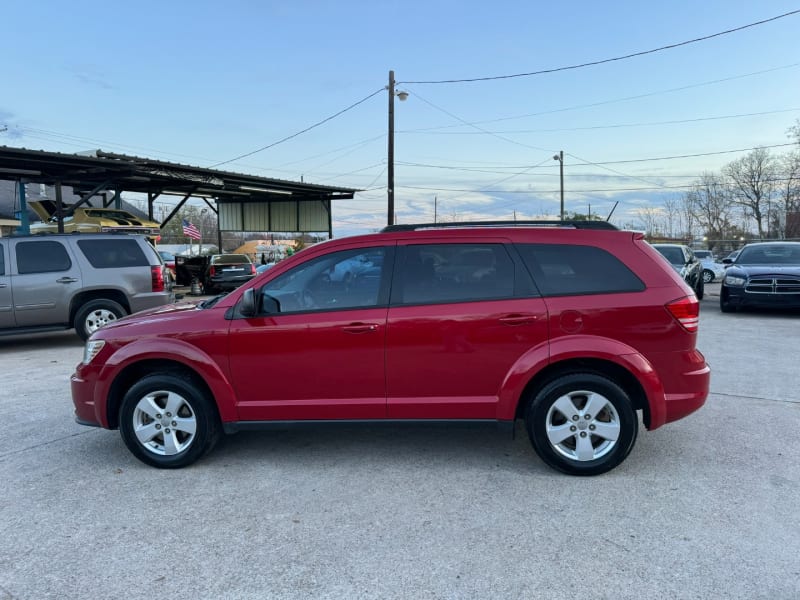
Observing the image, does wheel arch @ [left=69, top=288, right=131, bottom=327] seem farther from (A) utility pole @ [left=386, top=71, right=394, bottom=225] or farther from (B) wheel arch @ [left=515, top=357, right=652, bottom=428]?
(A) utility pole @ [left=386, top=71, right=394, bottom=225]

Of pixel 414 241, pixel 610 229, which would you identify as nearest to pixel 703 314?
pixel 610 229

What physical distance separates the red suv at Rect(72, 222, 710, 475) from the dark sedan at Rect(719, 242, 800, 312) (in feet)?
29.5

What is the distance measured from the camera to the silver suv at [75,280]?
8531 mm

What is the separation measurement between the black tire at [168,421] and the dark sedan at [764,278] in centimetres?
1124

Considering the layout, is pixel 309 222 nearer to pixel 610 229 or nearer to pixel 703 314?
pixel 703 314

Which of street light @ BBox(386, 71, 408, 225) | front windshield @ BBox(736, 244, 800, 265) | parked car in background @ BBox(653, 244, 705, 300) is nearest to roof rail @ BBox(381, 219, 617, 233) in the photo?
front windshield @ BBox(736, 244, 800, 265)

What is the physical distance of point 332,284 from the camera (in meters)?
4.04

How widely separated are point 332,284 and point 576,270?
1.74 m

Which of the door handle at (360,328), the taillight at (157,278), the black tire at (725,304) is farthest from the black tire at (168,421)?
the black tire at (725,304)

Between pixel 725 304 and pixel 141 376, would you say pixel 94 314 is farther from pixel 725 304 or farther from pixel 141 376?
pixel 725 304

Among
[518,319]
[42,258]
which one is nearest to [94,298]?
[42,258]

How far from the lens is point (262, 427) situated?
3977 mm

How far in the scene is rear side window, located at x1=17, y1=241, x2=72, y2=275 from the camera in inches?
338

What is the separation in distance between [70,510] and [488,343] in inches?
113
